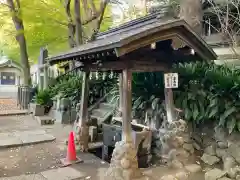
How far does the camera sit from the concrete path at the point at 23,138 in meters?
7.34

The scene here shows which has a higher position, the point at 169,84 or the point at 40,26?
the point at 40,26

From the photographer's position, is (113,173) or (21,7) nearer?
(113,173)

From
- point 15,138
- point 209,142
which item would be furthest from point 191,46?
point 15,138

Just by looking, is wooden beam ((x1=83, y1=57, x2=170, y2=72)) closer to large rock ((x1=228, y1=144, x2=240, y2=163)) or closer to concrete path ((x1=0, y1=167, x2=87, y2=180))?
large rock ((x1=228, y1=144, x2=240, y2=163))

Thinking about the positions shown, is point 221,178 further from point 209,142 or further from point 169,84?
point 169,84

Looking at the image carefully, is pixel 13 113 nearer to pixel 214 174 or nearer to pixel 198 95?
pixel 198 95

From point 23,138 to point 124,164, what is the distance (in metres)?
4.75

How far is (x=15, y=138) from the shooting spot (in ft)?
26.0

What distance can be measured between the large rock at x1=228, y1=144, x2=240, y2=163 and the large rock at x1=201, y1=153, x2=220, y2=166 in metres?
0.37

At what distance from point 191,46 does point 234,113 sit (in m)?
1.96

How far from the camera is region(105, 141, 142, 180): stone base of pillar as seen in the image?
15.2 ft

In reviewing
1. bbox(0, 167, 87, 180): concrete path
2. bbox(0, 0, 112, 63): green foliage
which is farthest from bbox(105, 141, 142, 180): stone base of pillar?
bbox(0, 0, 112, 63): green foliage

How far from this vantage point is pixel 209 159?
563 cm

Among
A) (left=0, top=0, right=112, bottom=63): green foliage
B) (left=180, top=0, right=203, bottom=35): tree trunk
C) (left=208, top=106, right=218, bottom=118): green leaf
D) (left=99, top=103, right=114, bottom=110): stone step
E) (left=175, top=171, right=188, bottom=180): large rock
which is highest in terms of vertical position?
(left=0, top=0, right=112, bottom=63): green foliage
